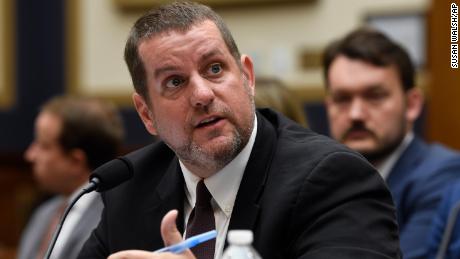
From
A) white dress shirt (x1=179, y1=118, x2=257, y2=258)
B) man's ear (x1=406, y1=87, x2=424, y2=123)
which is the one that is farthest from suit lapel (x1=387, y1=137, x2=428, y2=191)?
white dress shirt (x1=179, y1=118, x2=257, y2=258)

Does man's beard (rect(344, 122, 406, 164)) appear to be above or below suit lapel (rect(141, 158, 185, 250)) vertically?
below

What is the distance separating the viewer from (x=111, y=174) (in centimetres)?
173

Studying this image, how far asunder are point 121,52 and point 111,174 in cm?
287

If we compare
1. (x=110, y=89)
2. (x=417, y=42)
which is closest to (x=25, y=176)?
(x=110, y=89)

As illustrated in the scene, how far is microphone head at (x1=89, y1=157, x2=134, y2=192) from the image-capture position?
5.64 ft

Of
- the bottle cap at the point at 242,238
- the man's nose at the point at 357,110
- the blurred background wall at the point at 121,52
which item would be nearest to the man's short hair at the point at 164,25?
the bottle cap at the point at 242,238

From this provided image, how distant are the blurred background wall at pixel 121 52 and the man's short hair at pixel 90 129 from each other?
88 centimetres

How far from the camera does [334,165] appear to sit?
1.62 metres

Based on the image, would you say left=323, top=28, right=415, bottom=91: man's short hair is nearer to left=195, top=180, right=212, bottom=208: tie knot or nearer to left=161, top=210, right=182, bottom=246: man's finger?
left=195, top=180, right=212, bottom=208: tie knot

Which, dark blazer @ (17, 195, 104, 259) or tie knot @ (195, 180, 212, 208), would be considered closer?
tie knot @ (195, 180, 212, 208)

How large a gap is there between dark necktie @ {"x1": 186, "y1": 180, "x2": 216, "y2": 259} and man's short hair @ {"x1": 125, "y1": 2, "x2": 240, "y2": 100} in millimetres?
273

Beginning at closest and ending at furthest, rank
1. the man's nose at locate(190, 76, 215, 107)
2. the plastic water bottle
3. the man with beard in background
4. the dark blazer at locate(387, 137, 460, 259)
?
the plastic water bottle, the man's nose at locate(190, 76, 215, 107), the dark blazer at locate(387, 137, 460, 259), the man with beard in background

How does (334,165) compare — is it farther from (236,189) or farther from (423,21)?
(423,21)

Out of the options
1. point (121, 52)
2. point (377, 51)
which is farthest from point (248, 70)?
point (121, 52)
